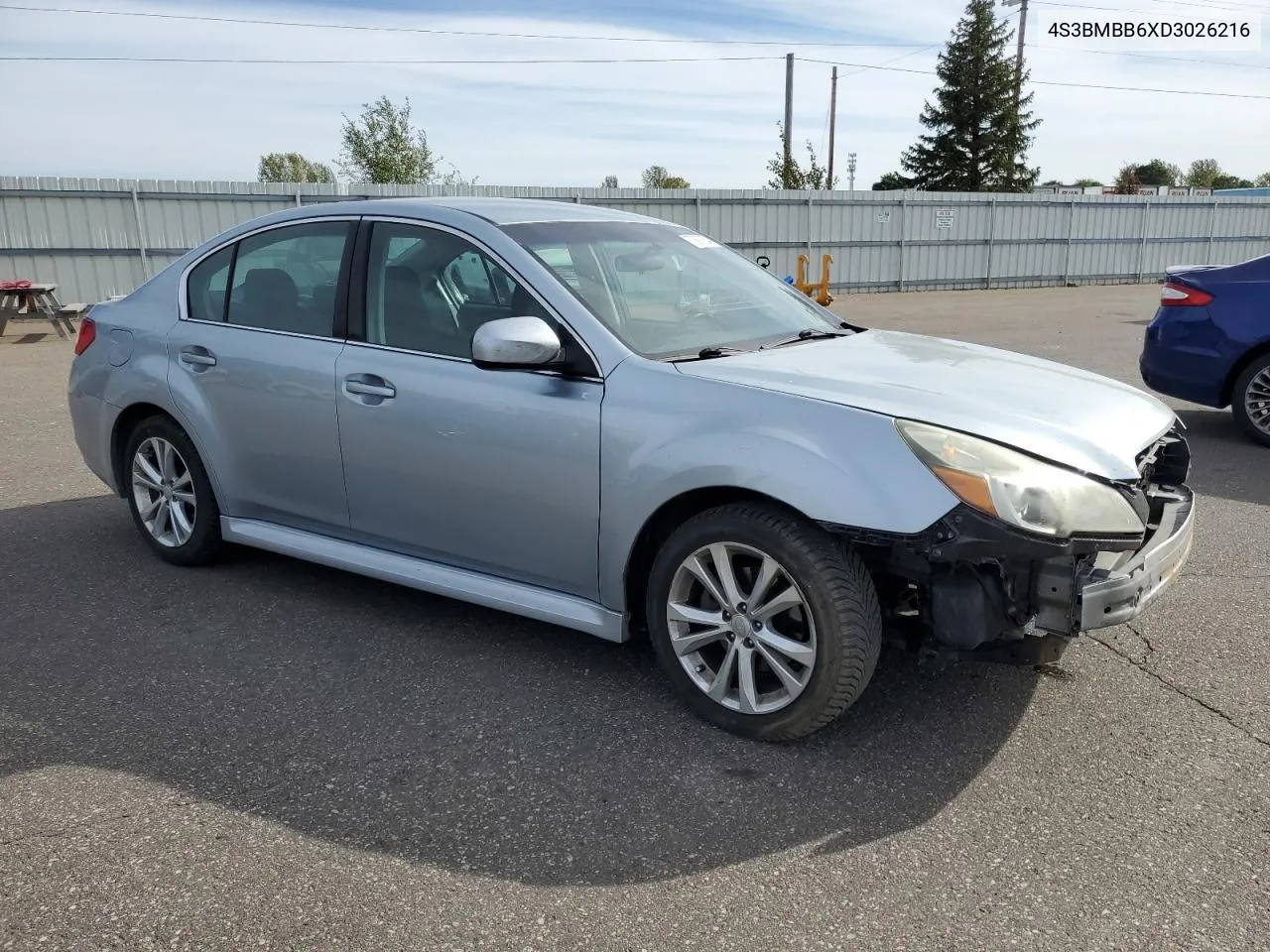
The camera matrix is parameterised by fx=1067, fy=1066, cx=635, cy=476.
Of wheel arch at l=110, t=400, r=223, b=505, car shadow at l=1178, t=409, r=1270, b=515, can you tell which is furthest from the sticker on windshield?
car shadow at l=1178, t=409, r=1270, b=515

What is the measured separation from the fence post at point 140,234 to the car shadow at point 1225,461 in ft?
50.8

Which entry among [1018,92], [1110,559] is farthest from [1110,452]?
[1018,92]

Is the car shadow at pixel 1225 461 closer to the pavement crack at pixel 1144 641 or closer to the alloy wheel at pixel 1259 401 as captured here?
the alloy wheel at pixel 1259 401

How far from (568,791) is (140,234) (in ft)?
56.0

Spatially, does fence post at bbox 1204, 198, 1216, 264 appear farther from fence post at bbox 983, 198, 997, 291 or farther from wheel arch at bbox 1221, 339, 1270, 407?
wheel arch at bbox 1221, 339, 1270, 407

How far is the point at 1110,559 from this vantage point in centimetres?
307

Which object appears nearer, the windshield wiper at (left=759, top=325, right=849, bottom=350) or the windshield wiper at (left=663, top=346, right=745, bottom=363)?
the windshield wiper at (left=663, top=346, right=745, bottom=363)

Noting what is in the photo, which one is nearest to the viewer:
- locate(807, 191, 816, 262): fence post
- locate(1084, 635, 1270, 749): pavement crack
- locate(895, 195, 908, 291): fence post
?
locate(1084, 635, 1270, 749): pavement crack

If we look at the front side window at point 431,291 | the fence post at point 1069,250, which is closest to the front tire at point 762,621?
the front side window at point 431,291

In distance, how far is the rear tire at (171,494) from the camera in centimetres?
477

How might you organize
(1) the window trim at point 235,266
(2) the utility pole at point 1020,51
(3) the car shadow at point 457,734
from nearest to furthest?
1. (3) the car shadow at point 457,734
2. (1) the window trim at point 235,266
3. (2) the utility pole at point 1020,51

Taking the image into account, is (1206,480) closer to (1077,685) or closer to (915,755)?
(1077,685)

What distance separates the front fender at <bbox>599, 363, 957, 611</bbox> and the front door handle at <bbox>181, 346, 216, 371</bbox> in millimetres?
2076

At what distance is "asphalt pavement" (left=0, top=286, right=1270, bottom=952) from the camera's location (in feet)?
8.20
